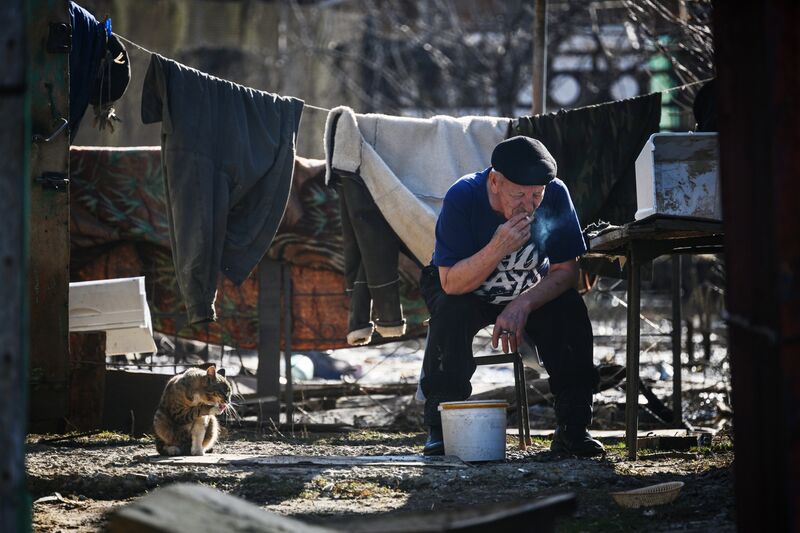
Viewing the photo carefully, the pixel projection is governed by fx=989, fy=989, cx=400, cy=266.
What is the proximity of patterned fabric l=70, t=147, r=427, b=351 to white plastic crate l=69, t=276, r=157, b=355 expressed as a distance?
2.04 ft

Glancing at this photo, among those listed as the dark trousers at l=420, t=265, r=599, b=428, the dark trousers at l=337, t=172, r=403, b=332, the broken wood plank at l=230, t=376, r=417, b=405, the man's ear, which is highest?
the man's ear

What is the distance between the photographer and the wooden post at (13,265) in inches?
78.9

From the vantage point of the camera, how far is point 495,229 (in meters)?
4.86

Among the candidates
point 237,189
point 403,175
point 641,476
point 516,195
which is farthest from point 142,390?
point 641,476

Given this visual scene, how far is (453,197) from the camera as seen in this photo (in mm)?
4820

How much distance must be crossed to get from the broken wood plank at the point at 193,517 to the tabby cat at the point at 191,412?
2.74m

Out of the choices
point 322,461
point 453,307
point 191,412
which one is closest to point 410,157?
point 453,307

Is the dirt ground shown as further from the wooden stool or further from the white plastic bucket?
the wooden stool

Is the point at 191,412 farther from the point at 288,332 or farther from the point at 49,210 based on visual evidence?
the point at 288,332

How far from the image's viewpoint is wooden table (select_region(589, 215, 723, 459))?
13.5 ft

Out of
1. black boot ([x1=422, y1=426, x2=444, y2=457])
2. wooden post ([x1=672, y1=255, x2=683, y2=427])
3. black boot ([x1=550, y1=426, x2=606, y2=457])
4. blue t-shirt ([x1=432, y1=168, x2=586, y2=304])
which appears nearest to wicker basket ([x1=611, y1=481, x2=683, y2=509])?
black boot ([x1=550, y1=426, x2=606, y2=457])

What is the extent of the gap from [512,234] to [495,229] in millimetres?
262

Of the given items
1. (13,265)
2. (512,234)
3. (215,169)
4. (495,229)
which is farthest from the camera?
(215,169)

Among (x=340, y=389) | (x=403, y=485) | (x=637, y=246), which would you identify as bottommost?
(x=403, y=485)
